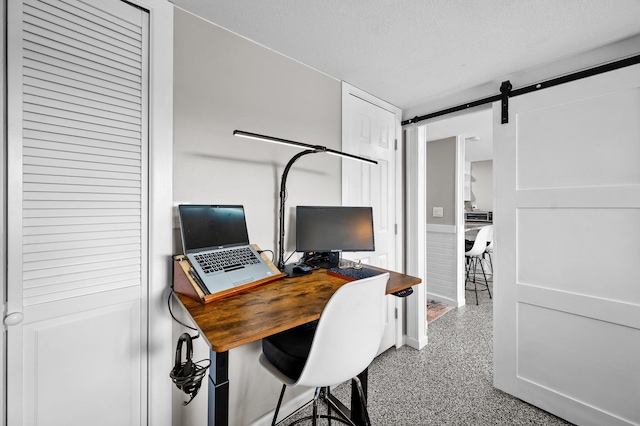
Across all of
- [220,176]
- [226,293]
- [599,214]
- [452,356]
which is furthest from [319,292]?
[452,356]

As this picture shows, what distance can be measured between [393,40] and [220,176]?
4.13ft

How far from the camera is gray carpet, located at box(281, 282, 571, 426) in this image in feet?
5.72

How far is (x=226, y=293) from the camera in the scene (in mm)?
1150

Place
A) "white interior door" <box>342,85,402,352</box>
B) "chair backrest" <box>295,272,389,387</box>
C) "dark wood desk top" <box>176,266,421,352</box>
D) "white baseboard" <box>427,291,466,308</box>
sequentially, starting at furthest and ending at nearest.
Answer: "white baseboard" <box>427,291,466,308</box> < "white interior door" <box>342,85,402,352</box> < "chair backrest" <box>295,272,389,387</box> < "dark wood desk top" <box>176,266,421,352</box>

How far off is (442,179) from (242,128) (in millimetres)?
3212

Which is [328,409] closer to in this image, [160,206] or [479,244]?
[160,206]

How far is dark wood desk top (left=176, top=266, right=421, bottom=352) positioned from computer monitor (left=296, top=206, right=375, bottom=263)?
1.22 ft

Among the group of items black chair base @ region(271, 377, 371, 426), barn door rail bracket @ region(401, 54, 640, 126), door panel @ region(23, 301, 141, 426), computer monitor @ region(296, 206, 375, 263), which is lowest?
black chair base @ region(271, 377, 371, 426)

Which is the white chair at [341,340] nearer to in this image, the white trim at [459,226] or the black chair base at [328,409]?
the black chair base at [328,409]


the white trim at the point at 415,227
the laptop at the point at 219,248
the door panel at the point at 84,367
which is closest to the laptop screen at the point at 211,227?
the laptop at the point at 219,248

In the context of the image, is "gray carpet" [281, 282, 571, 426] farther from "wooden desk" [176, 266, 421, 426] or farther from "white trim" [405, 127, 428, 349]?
"wooden desk" [176, 266, 421, 426]

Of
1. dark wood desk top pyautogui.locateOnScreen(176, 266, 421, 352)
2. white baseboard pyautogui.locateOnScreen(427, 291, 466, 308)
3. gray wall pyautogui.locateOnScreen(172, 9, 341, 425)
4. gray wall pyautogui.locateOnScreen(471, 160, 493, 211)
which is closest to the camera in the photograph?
dark wood desk top pyautogui.locateOnScreen(176, 266, 421, 352)

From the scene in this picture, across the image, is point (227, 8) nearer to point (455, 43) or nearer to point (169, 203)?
point (169, 203)

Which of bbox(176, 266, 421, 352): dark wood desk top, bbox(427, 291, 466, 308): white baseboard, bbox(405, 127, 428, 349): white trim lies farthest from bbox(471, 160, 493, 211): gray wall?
bbox(176, 266, 421, 352): dark wood desk top
